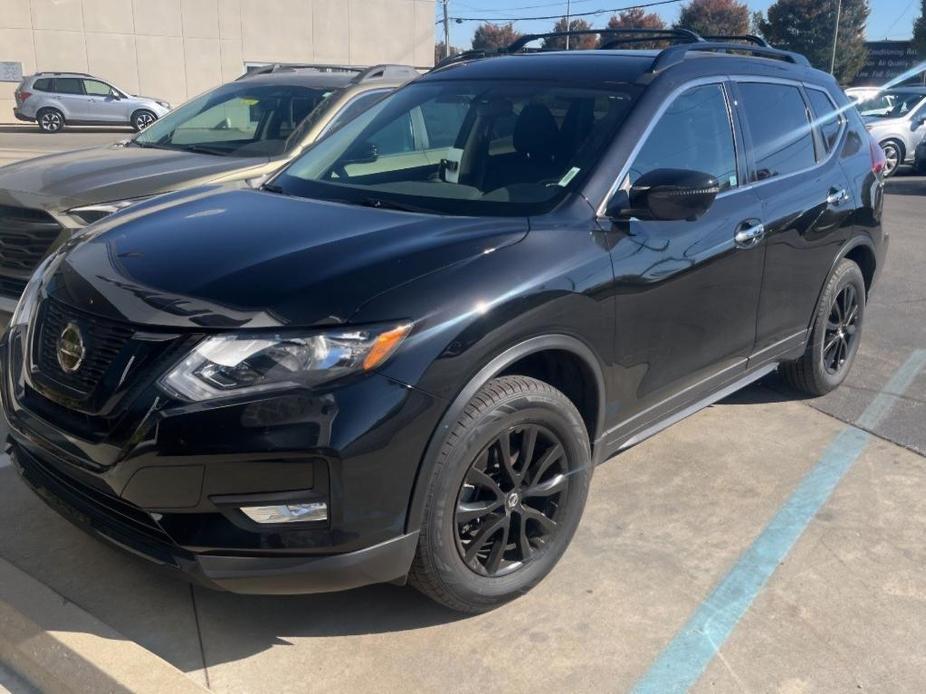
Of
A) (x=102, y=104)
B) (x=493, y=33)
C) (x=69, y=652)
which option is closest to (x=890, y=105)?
(x=69, y=652)

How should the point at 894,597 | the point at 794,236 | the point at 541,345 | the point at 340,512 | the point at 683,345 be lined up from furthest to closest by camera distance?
the point at 794,236, the point at 683,345, the point at 894,597, the point at 541,345, the point at 340,512

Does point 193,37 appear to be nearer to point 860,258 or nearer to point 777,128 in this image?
point 860,258

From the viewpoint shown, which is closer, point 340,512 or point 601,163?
point 340,512

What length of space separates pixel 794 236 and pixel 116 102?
2758cm

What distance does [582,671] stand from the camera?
287 centimetres

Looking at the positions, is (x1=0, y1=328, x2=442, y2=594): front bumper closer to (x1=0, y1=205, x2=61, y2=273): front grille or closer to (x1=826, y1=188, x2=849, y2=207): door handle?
(x1=0, y1=205, x2=61, y2=273): front grille

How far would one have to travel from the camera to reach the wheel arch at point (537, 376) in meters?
2.71

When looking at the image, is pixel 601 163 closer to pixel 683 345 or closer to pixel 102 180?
pixel 683 345

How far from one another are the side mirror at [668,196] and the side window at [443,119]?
1.00 meters

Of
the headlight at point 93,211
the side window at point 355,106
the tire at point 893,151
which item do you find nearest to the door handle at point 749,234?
the headlight at point 93,211

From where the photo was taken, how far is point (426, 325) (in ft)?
8.75

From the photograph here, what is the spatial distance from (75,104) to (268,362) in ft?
93.4

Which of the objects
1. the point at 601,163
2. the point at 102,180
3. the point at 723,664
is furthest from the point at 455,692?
the point at 102,180

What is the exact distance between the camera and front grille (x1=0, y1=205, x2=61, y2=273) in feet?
16.5
